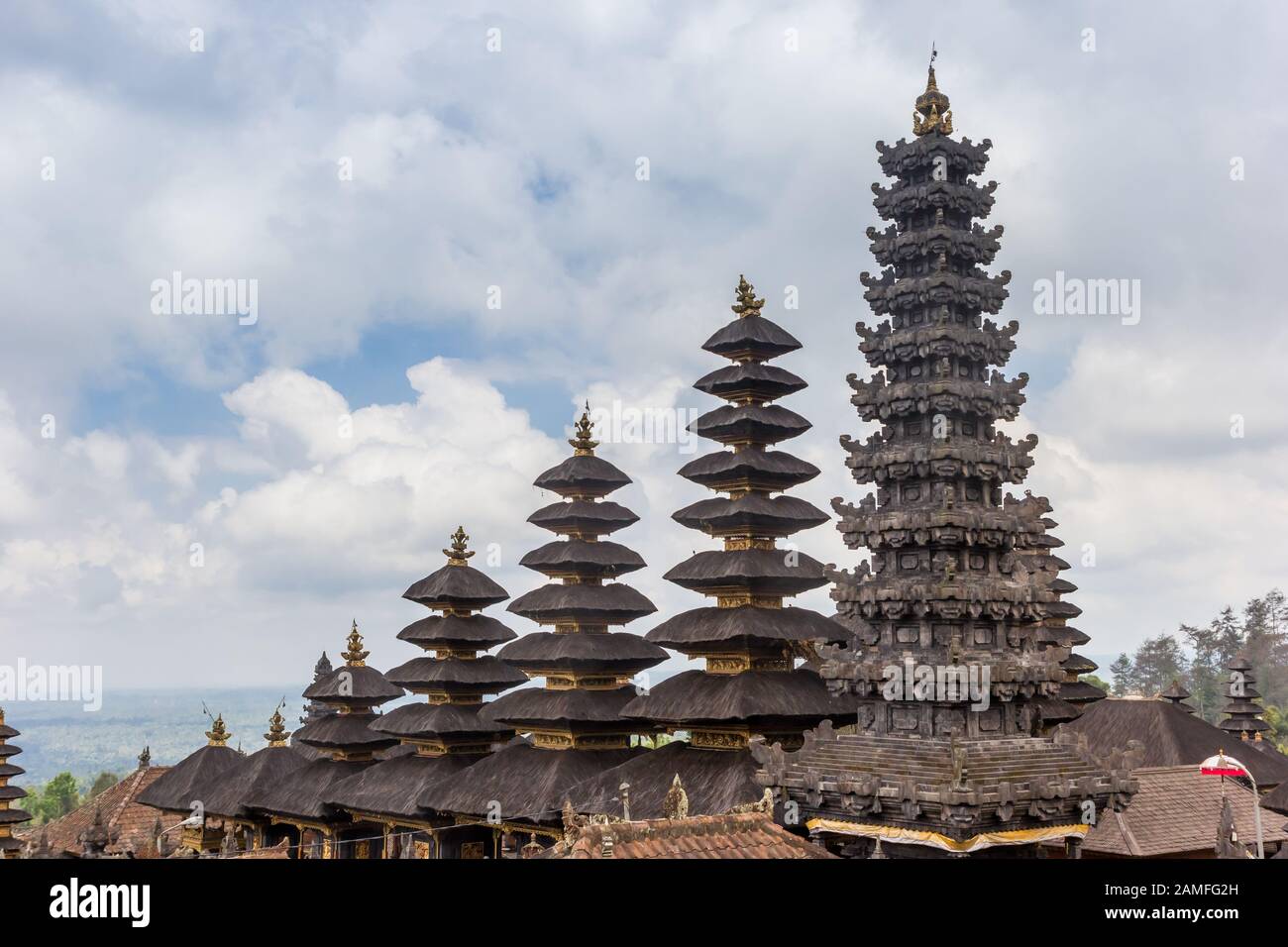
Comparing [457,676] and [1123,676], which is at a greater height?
[457,676]

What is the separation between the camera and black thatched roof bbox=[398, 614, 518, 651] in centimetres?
3756

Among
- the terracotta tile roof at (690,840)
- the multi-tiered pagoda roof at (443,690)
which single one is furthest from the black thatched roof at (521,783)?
the terracotta tile roof at (690,840)

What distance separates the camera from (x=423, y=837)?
1341 inches

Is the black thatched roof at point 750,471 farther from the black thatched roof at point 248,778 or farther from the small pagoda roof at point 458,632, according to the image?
→ the black thatched roof at point 248,778

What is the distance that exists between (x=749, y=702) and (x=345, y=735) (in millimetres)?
17010

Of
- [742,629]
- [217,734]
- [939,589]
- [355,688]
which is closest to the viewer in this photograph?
[939,589]

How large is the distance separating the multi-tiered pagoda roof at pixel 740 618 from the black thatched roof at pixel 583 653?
301cm

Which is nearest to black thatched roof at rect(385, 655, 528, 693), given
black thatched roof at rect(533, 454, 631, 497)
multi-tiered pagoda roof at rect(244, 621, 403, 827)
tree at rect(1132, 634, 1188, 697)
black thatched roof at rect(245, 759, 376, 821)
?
multi-tiered pagoda roof at rect(244, 621, 403, 827)

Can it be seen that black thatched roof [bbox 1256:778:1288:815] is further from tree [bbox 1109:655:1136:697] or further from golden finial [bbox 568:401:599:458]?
tree [bbox 1109:655:1136:697]

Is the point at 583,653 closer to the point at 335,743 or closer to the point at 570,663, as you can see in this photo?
the point at 570,663

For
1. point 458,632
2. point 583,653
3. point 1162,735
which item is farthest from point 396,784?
point 1162,735

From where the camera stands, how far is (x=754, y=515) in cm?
3073
